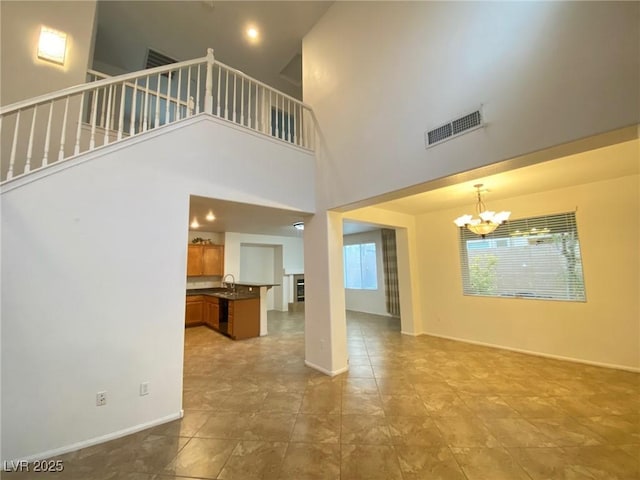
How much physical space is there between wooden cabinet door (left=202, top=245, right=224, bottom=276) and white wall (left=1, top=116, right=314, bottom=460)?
15.0 feet

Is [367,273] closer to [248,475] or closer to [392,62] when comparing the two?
[392,62]

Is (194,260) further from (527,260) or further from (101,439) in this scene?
(527,260)

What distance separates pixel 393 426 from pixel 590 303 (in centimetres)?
366

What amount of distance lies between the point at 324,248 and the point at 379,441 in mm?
2326

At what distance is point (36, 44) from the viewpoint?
133 inches

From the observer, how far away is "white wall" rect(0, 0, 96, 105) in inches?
125

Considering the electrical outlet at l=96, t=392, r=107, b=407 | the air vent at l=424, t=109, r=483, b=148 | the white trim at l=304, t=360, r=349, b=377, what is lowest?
the white trim at l=304, t=360, r=349, b=377

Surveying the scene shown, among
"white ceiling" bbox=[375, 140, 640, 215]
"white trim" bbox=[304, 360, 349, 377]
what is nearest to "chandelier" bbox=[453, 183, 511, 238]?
"white ceiling" bbox=[375, 140, 640, 215]

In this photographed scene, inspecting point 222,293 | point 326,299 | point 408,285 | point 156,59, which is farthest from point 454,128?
point 156,59

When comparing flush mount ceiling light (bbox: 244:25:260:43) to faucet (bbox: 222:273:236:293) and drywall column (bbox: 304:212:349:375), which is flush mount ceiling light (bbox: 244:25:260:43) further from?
faucet (bbox: 222:273:236:293)

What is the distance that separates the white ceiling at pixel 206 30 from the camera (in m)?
4.18

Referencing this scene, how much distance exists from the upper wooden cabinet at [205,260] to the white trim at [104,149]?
4.52m

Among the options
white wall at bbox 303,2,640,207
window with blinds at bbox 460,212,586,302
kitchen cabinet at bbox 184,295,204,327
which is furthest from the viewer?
kitchen cabinet at bbox 184,295,204,327

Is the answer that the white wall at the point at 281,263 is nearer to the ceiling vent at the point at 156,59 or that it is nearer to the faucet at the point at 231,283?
the faucet at the point at 231,283
